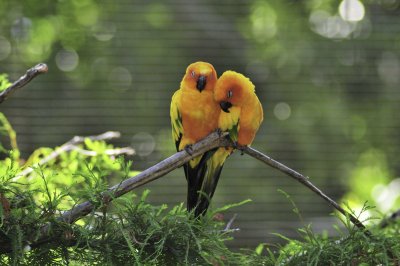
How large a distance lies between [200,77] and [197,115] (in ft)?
0.14

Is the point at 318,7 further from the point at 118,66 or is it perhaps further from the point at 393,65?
the point at 118,66

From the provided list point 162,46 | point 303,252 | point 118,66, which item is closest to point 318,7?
point 162,46

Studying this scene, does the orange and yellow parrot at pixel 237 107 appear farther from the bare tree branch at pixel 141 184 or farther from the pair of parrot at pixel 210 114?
the bare tree branch at pixel 141 184

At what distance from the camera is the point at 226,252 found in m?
0.54

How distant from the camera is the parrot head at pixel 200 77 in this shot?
78 cm

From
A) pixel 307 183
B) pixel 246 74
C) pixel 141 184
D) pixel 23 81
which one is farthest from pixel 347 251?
pixel 246 74

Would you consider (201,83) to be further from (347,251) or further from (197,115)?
(347,251)

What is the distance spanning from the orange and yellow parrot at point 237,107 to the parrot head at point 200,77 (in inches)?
1.3

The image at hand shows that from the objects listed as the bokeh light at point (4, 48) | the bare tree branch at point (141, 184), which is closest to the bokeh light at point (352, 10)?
the bokeh light at point (4, 48)

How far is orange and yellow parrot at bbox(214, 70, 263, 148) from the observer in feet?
2.38

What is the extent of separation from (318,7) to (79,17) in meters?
0.72

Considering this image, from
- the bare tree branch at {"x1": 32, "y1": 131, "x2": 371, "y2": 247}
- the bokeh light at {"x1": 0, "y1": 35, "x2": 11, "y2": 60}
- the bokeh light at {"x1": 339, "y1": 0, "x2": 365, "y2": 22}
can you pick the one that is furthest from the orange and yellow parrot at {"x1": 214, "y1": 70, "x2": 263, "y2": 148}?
the bokeh light at {"x1": 339, "y1": 0, "x2": 365, "y2": 22}

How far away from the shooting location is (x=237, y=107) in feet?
2.41

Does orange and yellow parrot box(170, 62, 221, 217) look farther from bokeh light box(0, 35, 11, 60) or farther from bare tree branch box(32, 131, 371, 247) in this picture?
bokeh light box(0, 35, 11, 60)
